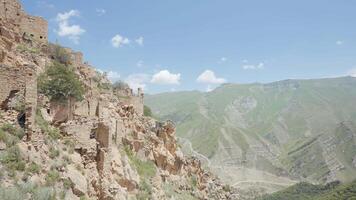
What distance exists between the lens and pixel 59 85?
65.4ft

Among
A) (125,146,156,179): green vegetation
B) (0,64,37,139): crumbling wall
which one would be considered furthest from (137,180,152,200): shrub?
(0,64,37,139): crumbling wall

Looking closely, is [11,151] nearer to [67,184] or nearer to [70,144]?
[67,184]

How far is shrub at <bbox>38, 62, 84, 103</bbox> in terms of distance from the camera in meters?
19.5

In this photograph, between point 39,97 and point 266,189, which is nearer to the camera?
point 39,97

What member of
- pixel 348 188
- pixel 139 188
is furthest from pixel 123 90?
pixel 348 188

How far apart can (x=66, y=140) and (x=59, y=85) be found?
4234mm

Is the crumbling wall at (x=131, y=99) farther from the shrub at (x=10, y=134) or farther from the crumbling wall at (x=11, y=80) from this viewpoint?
the shrub at (x=10, y=134)

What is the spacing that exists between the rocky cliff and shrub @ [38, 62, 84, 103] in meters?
→ 0.36

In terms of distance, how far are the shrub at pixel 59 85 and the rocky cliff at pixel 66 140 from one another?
0.36 metres

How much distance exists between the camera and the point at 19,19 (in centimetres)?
2650

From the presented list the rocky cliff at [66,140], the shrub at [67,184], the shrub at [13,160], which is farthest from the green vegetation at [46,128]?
the shrub at [13,160]

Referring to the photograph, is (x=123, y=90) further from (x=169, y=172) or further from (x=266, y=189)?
A: (x=266, y=189)

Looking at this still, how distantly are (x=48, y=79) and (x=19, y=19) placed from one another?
812 centimetres

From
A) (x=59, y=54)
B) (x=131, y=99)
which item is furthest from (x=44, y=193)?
(x=131, y=99)
